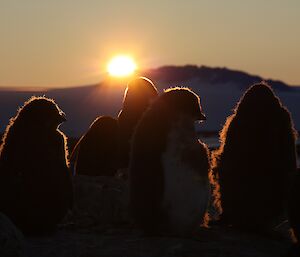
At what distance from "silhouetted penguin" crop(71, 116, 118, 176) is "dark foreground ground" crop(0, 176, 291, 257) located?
6.83 feet

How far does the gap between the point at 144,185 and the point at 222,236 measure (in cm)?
126

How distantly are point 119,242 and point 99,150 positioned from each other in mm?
4808

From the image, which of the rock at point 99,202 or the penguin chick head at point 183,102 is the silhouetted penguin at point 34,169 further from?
the penguin chick head at point 183,102

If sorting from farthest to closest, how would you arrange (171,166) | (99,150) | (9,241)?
1. (99,150)
2. (171,166)
3. (9,241)

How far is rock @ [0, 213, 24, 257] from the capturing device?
713 cm

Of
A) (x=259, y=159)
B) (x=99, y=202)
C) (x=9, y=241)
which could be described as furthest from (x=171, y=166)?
(x=99, y=202)

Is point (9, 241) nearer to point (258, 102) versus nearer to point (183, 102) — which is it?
point (183, 102)

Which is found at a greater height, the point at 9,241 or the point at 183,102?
the point at 183,102

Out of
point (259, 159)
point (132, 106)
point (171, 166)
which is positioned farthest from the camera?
point (132, 106)

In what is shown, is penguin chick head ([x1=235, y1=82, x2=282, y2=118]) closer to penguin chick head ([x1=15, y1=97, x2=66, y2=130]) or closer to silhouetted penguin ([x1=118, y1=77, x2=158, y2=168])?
penguin chick head ([x1=15, y1=97, x2=66, y2=130])

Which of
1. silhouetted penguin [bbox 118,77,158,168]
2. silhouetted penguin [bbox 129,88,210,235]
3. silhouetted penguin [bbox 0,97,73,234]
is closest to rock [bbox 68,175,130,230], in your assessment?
silhouetted penguin [bbox 118,77,158,168]

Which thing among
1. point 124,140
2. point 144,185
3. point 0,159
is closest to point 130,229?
point 144,185

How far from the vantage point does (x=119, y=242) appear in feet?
27.2

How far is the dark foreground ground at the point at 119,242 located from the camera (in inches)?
300
